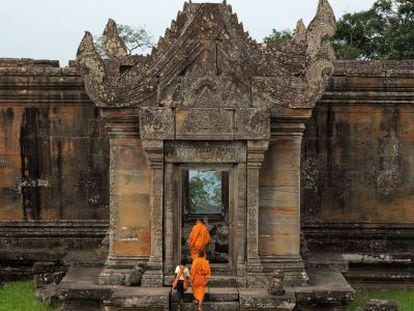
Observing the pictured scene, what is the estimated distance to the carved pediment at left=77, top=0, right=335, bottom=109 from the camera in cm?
1069

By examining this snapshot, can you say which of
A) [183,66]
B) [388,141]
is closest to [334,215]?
[388,141]

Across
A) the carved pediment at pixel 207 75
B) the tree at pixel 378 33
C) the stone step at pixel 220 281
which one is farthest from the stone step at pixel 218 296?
the tree at pixel 378 33

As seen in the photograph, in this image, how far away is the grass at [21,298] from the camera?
12062 mm

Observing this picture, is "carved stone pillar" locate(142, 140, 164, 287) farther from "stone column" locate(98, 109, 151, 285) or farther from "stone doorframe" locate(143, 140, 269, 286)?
"stone column" locate(98, 109, 151, 285)

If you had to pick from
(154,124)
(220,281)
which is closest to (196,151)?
(154,124)

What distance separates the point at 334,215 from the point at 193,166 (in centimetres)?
480

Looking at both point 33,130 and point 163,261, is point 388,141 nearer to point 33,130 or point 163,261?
point 163,261

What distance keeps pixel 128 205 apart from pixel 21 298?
118 inches

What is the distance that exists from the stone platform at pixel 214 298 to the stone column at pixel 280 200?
580 millimetres

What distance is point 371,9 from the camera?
3469cm

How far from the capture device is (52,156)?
15.0 metres

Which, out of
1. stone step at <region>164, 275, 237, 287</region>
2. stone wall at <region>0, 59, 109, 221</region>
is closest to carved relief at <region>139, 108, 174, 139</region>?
stone step at <region>164, 275, 237, 287</region>

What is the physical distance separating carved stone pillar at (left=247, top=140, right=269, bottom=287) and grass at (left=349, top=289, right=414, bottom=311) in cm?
230

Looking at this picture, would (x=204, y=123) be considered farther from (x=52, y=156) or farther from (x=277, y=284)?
(x=52, y=156)
